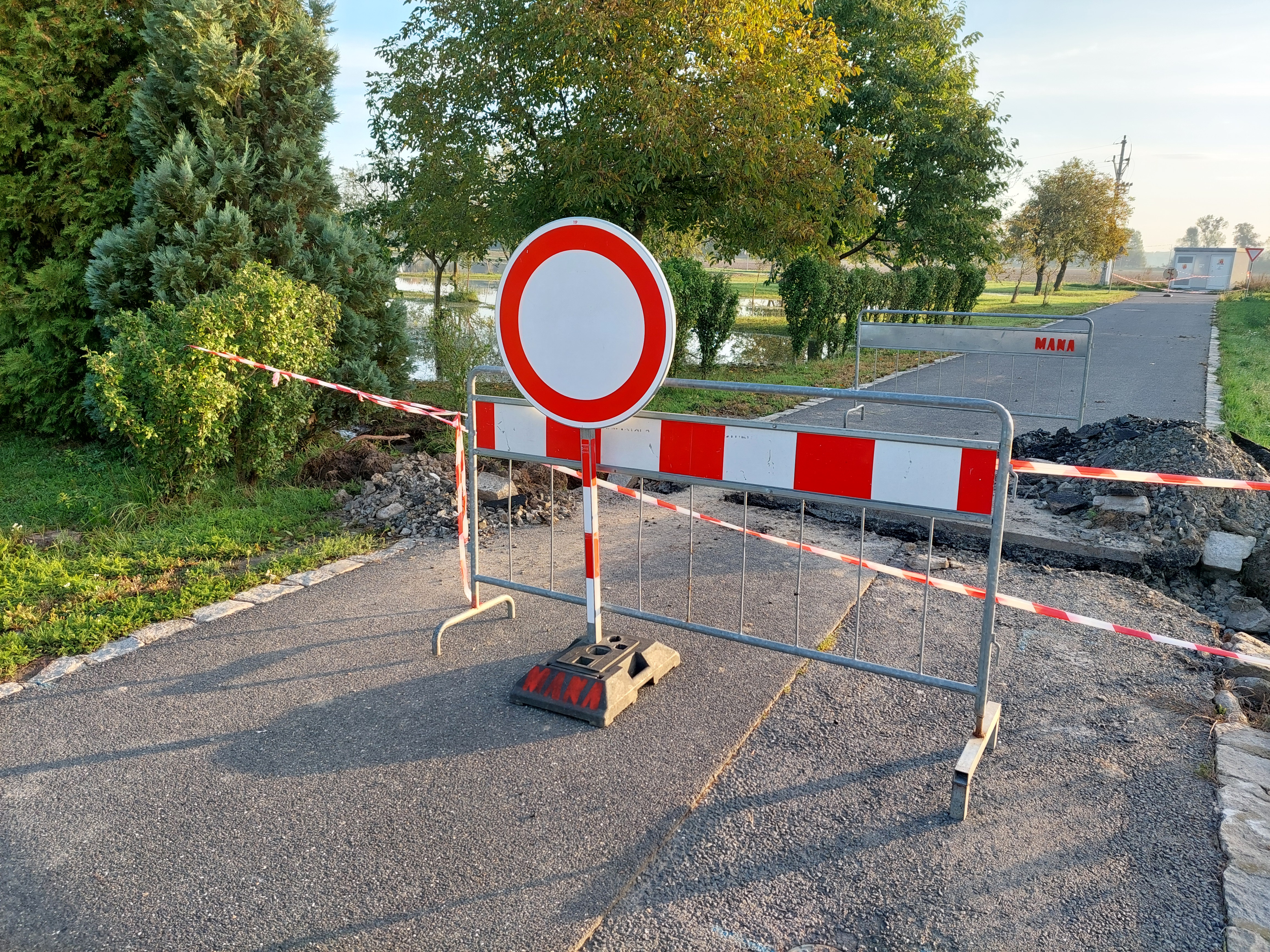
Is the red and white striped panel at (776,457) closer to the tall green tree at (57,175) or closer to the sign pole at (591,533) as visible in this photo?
the sign pole at (591,533)

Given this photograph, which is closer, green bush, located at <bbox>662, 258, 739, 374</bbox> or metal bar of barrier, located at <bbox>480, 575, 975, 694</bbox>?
metal bar of barrier, located at <bbox>480, 575, 975, 694</bbox>

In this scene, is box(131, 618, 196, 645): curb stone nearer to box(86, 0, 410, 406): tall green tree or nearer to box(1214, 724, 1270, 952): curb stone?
box(86, 0, 410, 406): tall green tree

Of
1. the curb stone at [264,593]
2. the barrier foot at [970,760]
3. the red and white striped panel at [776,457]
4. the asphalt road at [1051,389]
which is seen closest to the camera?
the barrier foot at [970,760]


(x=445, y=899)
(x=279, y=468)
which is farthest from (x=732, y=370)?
(x=445, y=899)

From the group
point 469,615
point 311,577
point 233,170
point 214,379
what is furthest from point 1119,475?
point 233,170

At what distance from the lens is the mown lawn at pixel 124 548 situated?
4664 millimetres

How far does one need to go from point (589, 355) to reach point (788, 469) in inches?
40.9

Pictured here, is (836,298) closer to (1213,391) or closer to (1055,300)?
(1213,391)

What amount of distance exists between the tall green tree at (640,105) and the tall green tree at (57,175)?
502cm

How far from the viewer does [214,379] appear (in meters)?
6.30

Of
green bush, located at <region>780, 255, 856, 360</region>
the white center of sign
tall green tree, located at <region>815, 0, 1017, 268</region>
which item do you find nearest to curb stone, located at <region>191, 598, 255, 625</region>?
the white center of sign

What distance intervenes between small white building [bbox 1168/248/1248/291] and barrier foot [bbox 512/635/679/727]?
85532 mm

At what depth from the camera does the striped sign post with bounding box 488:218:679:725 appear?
3525 mm

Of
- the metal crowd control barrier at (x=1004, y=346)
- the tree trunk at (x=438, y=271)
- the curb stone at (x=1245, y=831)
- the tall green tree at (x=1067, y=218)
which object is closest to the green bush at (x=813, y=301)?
the metal crowd control barrier at (x=1004, y=346)
